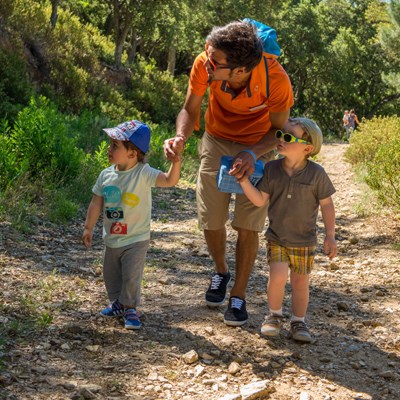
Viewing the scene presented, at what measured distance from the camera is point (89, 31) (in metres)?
25.7

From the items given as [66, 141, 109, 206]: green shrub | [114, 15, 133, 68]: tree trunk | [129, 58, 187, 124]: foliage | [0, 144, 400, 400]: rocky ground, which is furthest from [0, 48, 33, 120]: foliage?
[114, 15, 133, 68]: tree trunk

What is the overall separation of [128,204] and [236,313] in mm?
1047

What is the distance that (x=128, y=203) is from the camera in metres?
4.49

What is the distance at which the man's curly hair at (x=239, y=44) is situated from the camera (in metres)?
4.23

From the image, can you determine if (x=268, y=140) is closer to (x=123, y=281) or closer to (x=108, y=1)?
(x=123, y=281)

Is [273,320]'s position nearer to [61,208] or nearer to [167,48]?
[61,208]

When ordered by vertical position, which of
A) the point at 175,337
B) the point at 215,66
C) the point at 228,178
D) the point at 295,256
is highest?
the point at 215,66

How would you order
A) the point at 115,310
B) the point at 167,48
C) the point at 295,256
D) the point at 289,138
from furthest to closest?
the point at 167,48
the point at 115,310
the point at 295,256
the point at 289,138

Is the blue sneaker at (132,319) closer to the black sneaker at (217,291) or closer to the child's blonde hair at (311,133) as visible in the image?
the black sneaker at (217,291)

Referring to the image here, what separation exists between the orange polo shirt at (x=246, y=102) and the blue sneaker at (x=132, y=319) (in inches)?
51.6

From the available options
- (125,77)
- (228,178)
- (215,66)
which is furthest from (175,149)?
(125,77)

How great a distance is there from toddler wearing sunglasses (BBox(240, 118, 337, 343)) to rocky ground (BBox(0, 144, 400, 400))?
1.34ft

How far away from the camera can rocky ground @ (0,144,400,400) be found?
149 inches

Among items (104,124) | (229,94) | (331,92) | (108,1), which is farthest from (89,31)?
(331,92)
